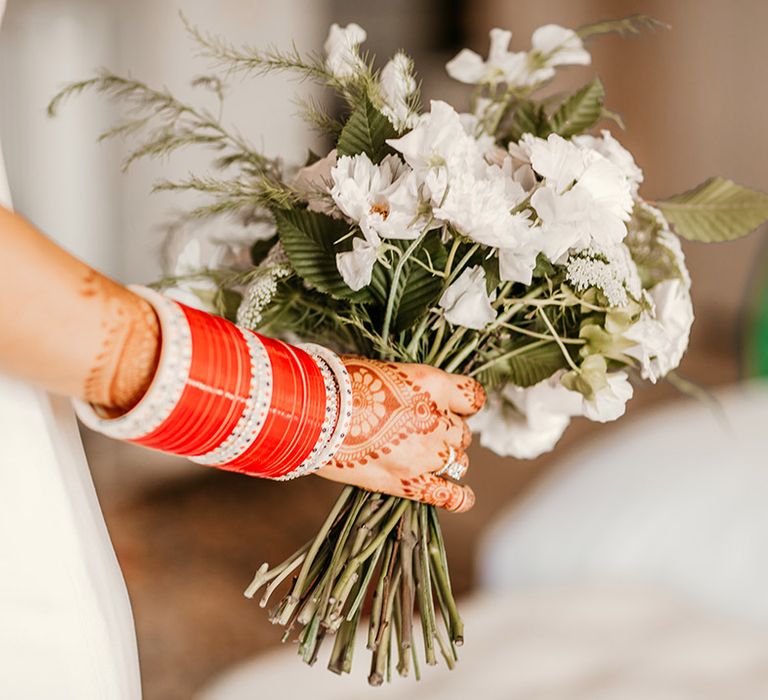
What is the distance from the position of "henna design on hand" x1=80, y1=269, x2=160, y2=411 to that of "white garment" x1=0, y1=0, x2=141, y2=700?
0.35 feet

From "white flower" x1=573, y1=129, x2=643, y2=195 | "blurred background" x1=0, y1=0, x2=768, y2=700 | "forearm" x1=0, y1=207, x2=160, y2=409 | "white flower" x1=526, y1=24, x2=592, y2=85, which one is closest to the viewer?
"forearm" x1=0, y1=207, x2=160, y2=409

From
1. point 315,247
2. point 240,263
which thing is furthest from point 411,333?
point 240,263

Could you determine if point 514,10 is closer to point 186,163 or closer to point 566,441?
point 186,163

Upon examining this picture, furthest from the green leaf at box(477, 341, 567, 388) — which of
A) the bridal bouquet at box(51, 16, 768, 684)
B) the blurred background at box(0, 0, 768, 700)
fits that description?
the blurred background at box(0, 0, 768, 700)

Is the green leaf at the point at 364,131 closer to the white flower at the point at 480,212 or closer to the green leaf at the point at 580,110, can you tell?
the white flower at the point at 480,212

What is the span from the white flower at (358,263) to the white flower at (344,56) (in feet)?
0.52

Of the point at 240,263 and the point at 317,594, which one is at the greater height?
the point at 240,263

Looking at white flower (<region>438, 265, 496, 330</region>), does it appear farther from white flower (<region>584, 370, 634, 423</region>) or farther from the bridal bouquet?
white flower (<region>584, 370, 634, 423</region>)

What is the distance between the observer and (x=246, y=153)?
0.87 m

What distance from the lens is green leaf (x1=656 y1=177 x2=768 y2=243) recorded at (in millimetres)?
867

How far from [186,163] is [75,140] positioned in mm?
381

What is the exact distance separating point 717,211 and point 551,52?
0.23 m

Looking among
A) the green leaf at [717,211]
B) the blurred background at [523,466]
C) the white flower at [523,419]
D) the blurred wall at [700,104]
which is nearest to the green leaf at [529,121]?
the green leaf at [717,211]

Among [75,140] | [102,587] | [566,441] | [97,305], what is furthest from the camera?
[566,441]
